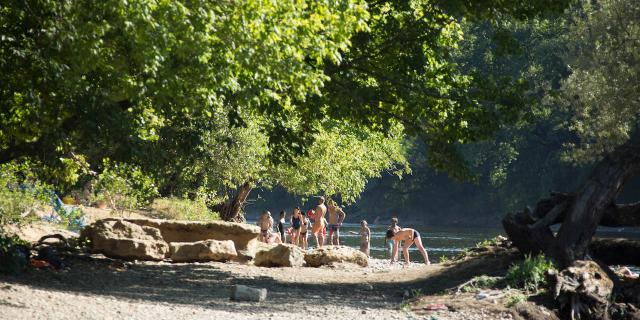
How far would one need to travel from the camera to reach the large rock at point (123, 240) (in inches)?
770

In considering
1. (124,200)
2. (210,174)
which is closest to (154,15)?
(124,200)

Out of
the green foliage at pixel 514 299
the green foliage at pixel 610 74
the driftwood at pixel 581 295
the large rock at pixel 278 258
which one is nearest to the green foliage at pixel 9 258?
the green foliage at pixel 514 299

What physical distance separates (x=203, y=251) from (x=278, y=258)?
75.5 inches

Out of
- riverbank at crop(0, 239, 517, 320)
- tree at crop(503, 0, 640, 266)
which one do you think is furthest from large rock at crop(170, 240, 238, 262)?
tree at crop(503, 0, 640, 266)

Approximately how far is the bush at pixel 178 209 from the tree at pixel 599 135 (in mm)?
13794

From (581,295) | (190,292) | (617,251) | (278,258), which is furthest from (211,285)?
(617,251)

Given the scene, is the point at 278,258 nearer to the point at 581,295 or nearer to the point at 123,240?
the point at 123,240

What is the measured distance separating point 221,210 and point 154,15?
2590 centimetres

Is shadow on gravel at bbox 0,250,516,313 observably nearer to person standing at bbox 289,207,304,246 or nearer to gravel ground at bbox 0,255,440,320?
gravel ground at bbox 0,255,440,320

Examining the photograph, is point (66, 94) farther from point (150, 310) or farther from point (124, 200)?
point (124, 200)

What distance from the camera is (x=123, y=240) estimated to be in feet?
64.8

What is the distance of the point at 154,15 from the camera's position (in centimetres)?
1163

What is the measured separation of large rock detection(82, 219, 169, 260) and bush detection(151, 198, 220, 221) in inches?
386

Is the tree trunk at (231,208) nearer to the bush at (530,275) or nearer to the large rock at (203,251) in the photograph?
the large rock at (203,251)
